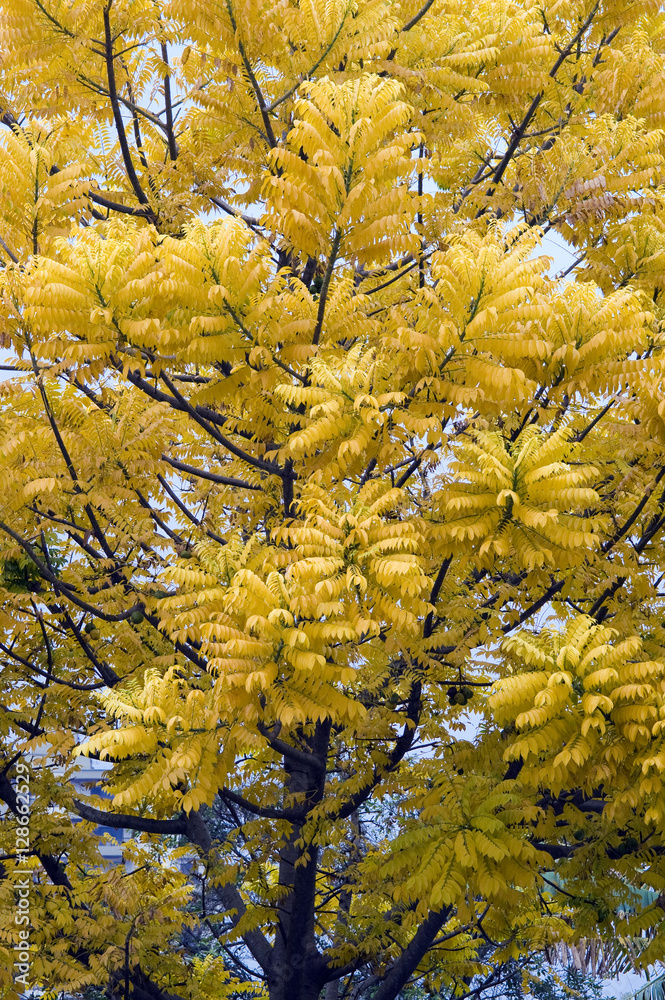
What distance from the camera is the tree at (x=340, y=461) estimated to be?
565cm

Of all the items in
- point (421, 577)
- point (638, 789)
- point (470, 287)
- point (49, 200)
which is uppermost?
point (49, 200)

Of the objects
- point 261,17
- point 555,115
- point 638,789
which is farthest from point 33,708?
point 555,115

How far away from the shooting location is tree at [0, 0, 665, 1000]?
5.65m

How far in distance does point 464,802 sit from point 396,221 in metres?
4.04

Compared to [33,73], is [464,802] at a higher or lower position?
lower

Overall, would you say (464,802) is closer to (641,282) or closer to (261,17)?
(641,282)

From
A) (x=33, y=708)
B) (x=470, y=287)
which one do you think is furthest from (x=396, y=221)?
(x=33, y=708)

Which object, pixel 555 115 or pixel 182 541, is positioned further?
pixel 555 115

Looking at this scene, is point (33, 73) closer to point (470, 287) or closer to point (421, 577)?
point (470, 287)

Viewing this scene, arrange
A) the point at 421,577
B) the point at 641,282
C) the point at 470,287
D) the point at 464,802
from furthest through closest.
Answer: the point at 641,282, the point at 464,802, the point at 470,287, the point at 421,577

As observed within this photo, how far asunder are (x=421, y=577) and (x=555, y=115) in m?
6.44

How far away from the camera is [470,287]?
18.8ft

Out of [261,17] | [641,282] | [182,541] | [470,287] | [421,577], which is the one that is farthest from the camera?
[182,541]

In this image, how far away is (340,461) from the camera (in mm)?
5910
